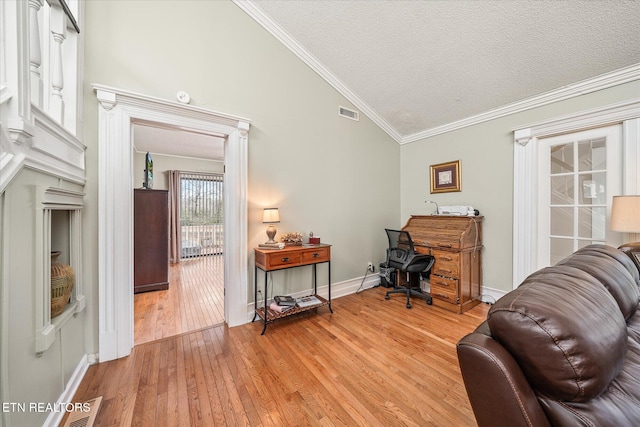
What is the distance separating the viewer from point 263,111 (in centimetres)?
277

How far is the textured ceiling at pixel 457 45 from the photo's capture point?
204cm

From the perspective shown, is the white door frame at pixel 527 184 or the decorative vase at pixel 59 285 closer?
the decorative vase at pixel 59 285

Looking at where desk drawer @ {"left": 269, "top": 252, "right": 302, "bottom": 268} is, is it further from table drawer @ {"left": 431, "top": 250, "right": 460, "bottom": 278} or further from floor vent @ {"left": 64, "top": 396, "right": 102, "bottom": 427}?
table drawer @ {"left": 431, "top": 250, "right": 460, "bottom": 278}

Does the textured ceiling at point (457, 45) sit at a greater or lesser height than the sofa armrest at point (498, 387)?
greater

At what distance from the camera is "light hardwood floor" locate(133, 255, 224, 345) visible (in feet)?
8.08

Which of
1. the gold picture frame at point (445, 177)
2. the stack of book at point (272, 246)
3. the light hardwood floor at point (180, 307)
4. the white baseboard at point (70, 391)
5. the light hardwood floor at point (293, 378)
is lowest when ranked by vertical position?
the light hardwood floor at point (293, 378)

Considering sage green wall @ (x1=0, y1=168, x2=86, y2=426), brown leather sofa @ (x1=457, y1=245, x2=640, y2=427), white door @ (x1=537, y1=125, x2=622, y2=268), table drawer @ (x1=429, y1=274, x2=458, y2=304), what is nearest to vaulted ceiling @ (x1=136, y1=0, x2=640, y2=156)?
white door @ (x1=537, y1=125, x2=622, y2=268)

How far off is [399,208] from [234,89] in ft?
10.0

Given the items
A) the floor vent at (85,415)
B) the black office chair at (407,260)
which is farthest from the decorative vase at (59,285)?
the black office chair at (407,260)

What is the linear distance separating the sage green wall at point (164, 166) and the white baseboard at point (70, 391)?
14.6 ft

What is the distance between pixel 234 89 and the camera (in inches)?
102

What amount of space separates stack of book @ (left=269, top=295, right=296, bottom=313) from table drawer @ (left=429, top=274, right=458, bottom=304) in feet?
5.85

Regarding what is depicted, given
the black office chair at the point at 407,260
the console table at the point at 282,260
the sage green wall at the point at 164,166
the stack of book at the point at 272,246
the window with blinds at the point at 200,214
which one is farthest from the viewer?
the window with blinds at the point at 200,214

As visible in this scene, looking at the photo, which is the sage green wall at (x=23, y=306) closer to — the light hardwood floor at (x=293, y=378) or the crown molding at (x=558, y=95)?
the light hardwood floor at (x=293, y=378)
